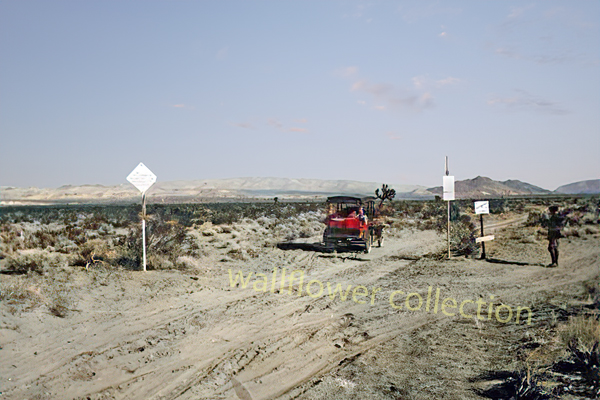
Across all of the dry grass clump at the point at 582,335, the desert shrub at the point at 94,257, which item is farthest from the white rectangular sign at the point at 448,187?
the desert shrub at the point at 94,257

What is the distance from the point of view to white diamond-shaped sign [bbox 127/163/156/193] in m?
13.0

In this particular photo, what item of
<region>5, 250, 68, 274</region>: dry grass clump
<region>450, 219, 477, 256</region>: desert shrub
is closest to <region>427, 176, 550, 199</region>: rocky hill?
<region>450, 219, 477, 256</region>: desert shrub

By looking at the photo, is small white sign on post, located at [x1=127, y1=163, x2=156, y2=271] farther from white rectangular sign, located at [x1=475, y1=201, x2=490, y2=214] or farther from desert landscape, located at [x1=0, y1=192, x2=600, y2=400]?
white rectangular sign, located at [x1=475, y1=201, x2=490, y2=214]

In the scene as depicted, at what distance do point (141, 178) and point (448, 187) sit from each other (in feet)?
35.0

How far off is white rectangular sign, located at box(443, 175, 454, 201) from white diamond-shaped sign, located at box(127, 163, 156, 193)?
10.2 m

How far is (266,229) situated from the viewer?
28234mm

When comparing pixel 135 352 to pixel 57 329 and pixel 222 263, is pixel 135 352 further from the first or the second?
pixel 222 263

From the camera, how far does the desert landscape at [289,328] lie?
5465 millimetres

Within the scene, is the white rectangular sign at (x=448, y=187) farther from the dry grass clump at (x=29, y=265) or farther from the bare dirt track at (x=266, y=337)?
the dry grass clump at (x=29, y=265)

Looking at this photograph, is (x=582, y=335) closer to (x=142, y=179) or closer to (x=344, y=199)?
(x=142, y=179)

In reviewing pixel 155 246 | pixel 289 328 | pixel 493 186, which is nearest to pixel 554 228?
pixel 289 328

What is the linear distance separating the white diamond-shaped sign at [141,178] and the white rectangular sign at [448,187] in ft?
33.4

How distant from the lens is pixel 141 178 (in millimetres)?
13102

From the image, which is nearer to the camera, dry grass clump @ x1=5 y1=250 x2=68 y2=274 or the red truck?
dry grass clump @ x1=5 y1=250 x2=68 y2=274
